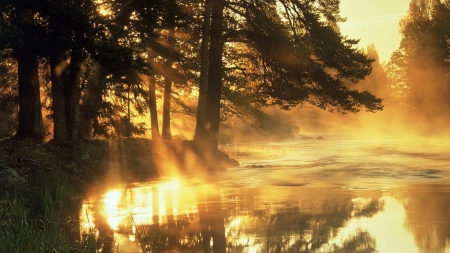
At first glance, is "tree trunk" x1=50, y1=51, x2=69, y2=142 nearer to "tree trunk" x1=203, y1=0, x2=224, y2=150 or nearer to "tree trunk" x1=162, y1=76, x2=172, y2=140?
"tree trunk" x1=203, y1=0, x2=224, y2=150

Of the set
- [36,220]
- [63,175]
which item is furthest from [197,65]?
[36,220]

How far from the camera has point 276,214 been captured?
1263cm

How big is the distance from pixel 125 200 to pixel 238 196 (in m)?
2.96

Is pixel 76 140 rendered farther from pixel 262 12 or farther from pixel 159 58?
pixel 159 58

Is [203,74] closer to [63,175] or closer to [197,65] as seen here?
[197,65]

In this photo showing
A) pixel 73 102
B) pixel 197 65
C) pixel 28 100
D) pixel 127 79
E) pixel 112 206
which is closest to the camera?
pixel 112 206

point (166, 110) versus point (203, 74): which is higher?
point (203, 74)

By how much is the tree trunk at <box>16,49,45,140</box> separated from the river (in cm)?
377

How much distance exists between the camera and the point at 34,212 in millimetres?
11516

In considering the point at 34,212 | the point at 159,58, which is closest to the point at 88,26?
the point at 34,212

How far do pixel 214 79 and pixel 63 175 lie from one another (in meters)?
12.8

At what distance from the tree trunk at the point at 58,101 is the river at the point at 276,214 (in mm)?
3049

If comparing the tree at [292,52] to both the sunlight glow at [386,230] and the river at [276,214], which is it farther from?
the sunlight glow at [386,230]

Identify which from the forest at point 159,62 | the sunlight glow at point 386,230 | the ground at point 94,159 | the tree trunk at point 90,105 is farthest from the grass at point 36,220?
the tree trunk at point 90,105
